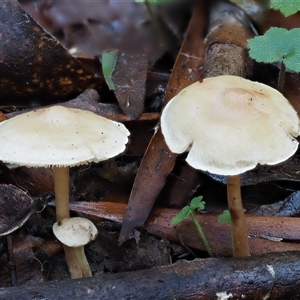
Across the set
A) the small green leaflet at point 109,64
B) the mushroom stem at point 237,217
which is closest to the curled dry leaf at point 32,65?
the small green leaflet at point 109,64

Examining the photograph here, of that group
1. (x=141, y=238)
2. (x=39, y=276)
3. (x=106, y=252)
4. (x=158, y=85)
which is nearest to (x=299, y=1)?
(x=158, y=85)

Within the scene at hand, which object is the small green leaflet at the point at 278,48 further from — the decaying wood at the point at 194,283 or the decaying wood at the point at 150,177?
the decaying wood at the point at 194,283

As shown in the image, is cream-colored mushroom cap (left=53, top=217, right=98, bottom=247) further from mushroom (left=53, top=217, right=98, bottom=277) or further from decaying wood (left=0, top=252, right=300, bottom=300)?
decaying wood (left=0, top=252, right=300, bottom=300)

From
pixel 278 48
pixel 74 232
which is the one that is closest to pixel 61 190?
pixel 74 232

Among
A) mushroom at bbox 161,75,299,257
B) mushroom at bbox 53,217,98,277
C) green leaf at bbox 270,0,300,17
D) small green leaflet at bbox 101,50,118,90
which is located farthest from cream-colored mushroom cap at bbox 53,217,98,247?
green leaf at bbox 270,0,300,17

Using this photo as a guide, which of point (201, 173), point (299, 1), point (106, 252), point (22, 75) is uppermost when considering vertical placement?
point (299, 1)

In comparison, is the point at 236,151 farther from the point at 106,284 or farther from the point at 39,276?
the point at 39,276
